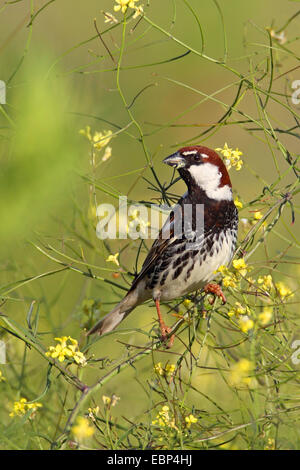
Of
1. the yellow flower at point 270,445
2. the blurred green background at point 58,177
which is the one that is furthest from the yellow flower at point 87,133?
the yellow flower at point 270,445

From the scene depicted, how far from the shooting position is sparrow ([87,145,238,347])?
9.78 ft

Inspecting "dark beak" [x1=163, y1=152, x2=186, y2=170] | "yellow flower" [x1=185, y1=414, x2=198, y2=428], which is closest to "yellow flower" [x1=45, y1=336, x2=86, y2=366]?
"yellow flower" [x1=185, y1=414, x2=198, y2=428]

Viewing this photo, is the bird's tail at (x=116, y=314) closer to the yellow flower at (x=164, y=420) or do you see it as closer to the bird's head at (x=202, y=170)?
the bird's head at (x=202, y=170)

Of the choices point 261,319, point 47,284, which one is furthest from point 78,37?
point 261,319

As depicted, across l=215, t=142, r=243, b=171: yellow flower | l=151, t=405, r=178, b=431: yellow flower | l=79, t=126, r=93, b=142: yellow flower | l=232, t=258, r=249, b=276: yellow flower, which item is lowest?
l=151, t=405, r=178, b=431: yellow flower

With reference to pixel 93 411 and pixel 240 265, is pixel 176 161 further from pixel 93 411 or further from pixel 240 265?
pixel 93 411

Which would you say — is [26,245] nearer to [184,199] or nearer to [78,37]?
[184,199]

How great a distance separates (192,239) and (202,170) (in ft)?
1.01

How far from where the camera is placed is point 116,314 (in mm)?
3197

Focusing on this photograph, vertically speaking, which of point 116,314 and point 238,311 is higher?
point 116,314

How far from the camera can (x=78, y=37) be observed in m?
7.30

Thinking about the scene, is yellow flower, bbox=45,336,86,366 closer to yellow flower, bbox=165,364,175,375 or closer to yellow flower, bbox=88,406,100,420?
yellow flower, bbox=88,406,100,420

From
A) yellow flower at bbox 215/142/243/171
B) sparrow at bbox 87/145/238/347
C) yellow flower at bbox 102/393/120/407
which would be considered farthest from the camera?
sparrow at bbox 87/145/238/347

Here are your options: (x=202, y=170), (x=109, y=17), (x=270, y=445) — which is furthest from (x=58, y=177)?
(x=270, y=445)
